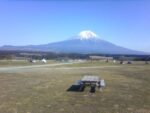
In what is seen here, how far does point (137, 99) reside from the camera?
14391 millimetres

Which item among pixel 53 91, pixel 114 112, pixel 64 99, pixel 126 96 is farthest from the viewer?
pixel 53 91

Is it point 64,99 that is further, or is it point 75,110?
point 64,99

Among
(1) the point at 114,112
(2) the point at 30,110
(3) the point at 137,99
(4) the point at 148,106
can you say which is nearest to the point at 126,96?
(3) the point at 137,99

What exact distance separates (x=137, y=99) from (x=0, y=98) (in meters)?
6.59

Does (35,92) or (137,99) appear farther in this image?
(35,92)

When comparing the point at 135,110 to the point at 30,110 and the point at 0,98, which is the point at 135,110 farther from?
the point at 0,98

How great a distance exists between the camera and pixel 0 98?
1403 cm

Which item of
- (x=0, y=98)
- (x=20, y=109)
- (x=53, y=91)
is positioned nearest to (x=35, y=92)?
(x=53, y=91)

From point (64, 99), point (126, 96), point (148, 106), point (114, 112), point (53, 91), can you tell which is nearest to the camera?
point (114, 112)

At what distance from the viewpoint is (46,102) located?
517 inches

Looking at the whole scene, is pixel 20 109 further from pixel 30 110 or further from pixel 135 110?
pixel 135 110

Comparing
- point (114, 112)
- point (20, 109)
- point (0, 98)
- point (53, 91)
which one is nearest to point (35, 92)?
point (53, 91)

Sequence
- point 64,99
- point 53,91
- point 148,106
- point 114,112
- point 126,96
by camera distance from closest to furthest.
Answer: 1. point 114,112
2. point 148,106
3. point 64,99
4. point 126,96
5. point 53,91

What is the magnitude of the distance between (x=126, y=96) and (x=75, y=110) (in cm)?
451
